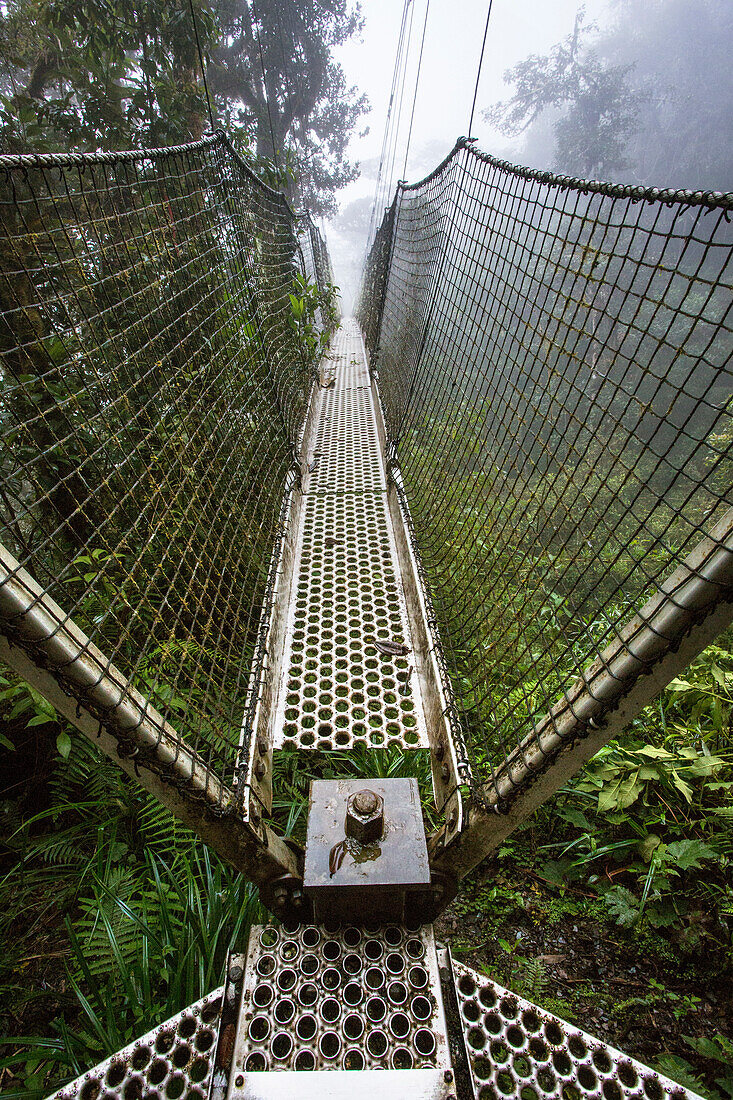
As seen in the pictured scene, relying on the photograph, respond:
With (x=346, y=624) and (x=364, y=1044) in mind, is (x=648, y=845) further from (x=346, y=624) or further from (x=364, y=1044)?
(x=346, y=624)

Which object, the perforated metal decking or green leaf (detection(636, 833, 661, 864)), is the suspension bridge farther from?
green leaf (detection(636, 833, 661, 864))

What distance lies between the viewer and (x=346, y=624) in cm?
202

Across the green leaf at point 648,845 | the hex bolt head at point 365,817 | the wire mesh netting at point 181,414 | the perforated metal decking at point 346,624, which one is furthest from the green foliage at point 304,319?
the green leaf at point 648,845

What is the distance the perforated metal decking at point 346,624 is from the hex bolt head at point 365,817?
13.8 inches

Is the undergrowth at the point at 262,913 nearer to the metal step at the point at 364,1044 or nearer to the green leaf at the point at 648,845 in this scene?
the green leaf at the point at 648,845

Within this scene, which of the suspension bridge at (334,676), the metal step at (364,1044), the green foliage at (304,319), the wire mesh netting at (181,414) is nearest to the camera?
the suspension bridge at (334,676)

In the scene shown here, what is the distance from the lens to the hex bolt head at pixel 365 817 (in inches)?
47.1

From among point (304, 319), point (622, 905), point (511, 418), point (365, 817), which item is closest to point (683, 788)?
point (622, 905)

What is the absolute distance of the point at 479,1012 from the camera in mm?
1141

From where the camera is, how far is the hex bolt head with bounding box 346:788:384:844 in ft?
3.92

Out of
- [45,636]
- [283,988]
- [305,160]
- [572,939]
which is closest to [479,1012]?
[283,988]

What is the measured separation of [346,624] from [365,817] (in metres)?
0.89

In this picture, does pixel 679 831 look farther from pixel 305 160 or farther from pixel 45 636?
pixel 305 160

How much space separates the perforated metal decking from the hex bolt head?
0.35 m
